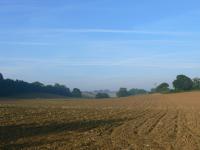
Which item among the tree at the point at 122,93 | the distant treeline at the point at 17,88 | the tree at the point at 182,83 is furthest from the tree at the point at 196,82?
the distant treeline at the point at 17,88

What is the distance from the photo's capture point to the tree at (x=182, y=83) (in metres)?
135

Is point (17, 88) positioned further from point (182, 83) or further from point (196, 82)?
point (196, 82)

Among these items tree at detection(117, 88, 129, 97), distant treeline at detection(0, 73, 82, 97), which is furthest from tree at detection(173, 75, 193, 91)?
tree at detection(117, 88, 129, 97)

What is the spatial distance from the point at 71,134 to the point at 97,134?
1059 mm

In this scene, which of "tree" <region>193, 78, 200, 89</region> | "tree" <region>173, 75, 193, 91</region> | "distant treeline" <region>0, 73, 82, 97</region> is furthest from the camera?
"tree" <region>193, 78, 200, 89</region>

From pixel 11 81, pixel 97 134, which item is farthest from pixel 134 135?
pixel 11 81

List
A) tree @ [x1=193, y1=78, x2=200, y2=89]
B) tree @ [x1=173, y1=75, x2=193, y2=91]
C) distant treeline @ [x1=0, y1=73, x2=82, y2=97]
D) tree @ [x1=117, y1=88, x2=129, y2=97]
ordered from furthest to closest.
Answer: tree @ [x1=117, y1=88, x2=129, y2=97] < tree @ [x1=193, y1=78, x2=200, y2=89] < tree @ [x1=173, y1=75, x2=193, y2=91] < distant treeline @ [x1=0, y1=73, x2=82, y2=97]

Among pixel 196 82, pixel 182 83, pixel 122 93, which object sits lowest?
pixel 122 93

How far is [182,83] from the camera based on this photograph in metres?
136

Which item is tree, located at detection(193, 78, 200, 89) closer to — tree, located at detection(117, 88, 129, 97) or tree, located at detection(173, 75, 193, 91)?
tree, located at detection(173, 75, 193, 91)

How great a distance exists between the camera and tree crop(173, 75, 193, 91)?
135000 millimetres

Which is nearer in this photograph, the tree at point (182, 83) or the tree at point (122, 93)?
the tree at point (182, 83)

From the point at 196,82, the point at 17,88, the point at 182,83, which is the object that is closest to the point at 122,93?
the point at 196,82

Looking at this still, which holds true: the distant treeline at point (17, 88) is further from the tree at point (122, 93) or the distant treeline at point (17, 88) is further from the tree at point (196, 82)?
the tree at point (122, 93)
